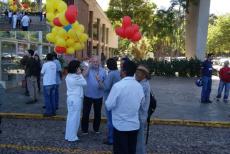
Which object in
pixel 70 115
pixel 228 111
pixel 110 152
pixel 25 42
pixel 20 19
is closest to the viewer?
pixel 110 152

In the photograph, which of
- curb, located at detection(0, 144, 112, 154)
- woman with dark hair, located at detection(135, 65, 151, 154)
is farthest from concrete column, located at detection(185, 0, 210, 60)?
woman with dark hair, located at detection(135, 65, 151, 154)

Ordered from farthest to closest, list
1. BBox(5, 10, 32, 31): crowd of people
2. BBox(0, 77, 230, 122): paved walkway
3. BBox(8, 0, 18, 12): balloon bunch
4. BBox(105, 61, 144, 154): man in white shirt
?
1. BBox(8, 0, 18, 12): balloon bunch
2. BBox(5, 10, 32, 31): crowd of people
3. BBox(0, 77, 230, 122): paved walkway
4. BBox(105, 61, 144, 154): man in white shirt

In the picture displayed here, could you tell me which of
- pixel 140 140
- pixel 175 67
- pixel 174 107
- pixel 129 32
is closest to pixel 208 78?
pixel 174 107

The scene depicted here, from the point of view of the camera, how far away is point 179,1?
3145 cm

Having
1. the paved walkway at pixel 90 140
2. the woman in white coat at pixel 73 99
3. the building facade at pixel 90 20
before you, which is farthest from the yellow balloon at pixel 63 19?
the building facade at pixel 90 20

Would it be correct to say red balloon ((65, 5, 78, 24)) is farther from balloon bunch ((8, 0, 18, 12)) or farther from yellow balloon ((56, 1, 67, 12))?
balloon bunch ((8, 0, 18, 12))

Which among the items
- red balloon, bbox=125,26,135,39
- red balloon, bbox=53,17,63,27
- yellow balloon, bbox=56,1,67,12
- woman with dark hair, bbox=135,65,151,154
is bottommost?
woman with dark hair, bbox=135,65,151,154

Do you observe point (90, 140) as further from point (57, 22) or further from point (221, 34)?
point (221, 34)

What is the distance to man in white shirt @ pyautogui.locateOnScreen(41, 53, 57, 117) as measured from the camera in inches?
391

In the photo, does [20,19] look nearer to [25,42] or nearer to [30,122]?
[25,42]

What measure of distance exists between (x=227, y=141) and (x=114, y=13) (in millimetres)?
37977

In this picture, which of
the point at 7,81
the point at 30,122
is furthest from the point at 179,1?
the point at 30,122

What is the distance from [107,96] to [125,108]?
239cm

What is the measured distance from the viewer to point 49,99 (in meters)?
9.99
